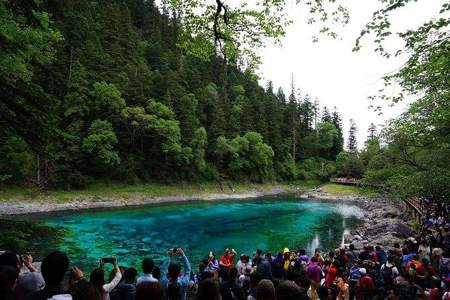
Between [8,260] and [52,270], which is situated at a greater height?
[52,270]

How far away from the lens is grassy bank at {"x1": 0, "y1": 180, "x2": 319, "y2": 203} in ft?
112

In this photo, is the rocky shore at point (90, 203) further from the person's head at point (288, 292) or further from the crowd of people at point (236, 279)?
the person's head at point (288, 292)

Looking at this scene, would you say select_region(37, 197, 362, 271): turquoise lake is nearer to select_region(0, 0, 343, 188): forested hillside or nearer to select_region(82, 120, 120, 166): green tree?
select_region(0, 0, 343, 188): forested hillside

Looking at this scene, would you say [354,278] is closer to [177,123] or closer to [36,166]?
[36,166]

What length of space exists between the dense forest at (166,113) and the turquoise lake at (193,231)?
580 cm

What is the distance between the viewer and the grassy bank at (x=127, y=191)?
3416 cm

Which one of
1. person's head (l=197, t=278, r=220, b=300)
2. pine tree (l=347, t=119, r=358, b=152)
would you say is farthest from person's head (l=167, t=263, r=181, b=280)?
pine tree (l=347, t=119, r=358, b=152)

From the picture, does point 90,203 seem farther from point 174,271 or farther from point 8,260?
point 8,260

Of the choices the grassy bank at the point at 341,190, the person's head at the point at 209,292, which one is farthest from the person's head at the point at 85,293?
the grassy bank at the point at 341,190

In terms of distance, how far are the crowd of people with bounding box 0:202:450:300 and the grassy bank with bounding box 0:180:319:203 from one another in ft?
96.0

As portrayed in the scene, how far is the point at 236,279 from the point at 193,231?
20161 millimetres

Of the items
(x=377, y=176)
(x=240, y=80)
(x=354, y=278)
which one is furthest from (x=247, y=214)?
(x=240, y=80)

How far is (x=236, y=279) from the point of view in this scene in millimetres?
8594

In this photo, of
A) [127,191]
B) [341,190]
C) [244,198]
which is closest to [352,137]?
[341,190]
